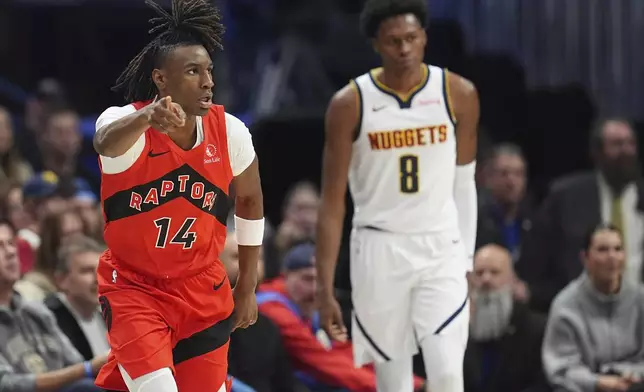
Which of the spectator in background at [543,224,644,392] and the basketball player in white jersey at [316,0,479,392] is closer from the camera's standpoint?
A: the basketball player in white jersey at [316,0,479,392]

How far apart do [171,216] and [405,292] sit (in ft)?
4.59

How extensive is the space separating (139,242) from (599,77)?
7113 mm

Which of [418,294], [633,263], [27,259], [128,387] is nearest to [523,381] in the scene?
[633,263]

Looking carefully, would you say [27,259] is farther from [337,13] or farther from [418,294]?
[337,13]

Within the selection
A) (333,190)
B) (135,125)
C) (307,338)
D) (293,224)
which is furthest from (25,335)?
(293,224)

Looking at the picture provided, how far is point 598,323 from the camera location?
8047 millimetres

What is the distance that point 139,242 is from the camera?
5.12 meters

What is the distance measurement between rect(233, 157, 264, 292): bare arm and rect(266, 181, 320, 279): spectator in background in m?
3.57

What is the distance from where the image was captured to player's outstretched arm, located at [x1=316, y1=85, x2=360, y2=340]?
619 centimetres

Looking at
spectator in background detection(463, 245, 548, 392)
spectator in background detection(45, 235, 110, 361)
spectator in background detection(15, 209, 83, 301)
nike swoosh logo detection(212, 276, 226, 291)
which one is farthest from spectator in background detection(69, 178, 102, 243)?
nike swoosh logo detection(212, 276, 226, 291)

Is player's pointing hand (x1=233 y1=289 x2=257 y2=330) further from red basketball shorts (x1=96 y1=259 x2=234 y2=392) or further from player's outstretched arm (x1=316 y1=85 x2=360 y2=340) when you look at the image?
player's outstretched arm (x1=316 y1=85 x2=360 y2=340)

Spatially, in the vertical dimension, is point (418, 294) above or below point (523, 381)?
above

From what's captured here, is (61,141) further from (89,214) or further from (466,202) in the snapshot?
(466,202)

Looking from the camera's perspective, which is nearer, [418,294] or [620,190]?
[418,294]
